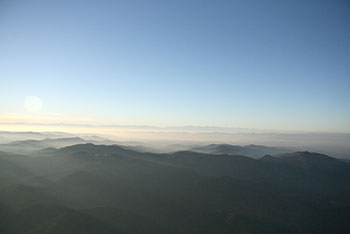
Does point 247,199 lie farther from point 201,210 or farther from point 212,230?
point 212,230

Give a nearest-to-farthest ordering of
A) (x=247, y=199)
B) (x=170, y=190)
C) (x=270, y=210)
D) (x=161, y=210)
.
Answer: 1. (x=161, y=210)
2. (x=270, y=210)
3. (x=247, y=199)
4. (x=170, y=190)

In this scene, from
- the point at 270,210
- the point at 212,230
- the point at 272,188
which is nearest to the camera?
the point at 212,230

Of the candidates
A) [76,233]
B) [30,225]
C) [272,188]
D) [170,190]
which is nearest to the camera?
[76,233]

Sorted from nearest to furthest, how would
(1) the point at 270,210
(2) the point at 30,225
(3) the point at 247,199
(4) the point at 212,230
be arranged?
(2) the point at 30,225, (4) the point at 212,230, (1) the point at 270,210, (3) the point at 247,199

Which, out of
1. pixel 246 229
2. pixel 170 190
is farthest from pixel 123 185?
pixel 246 229

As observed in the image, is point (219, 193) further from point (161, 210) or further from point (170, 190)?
point (161, 210)

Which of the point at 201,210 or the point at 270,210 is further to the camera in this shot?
the point at 270,210

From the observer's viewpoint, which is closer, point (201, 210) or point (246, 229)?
point (246, 229)

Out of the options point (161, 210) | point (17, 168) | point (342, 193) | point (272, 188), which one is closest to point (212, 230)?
point (161, 210)
